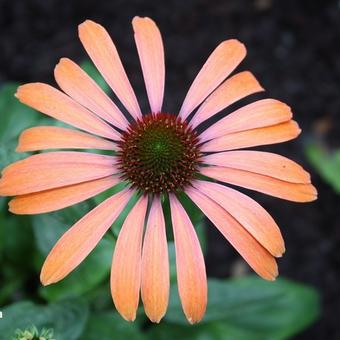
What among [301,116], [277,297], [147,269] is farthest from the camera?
[301,116]

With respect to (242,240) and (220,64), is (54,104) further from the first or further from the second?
(242,240)

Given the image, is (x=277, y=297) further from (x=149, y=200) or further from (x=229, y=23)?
(x=229, y=23)

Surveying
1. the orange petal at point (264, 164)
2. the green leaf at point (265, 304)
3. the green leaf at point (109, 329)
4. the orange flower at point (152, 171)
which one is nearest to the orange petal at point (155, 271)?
the orange flower at point (152, 171)

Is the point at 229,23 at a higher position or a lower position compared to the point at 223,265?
higher

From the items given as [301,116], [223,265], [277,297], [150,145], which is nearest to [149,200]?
[150,145]

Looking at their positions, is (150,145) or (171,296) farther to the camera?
(171,296)

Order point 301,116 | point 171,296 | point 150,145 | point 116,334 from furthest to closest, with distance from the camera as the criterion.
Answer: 1. point 301,116
2. point 171,296
3. point 116,334
4. point 150,145

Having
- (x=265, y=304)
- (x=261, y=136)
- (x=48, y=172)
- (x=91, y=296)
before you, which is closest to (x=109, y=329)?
(x=91, y=296)

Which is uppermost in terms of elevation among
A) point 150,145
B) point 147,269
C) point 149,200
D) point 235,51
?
point 235,51

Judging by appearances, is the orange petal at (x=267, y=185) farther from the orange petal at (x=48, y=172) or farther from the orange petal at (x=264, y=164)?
the orange petal at (x=48, y=172)

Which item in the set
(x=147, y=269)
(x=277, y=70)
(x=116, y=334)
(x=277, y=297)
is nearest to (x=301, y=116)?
(x=277, y=70)
